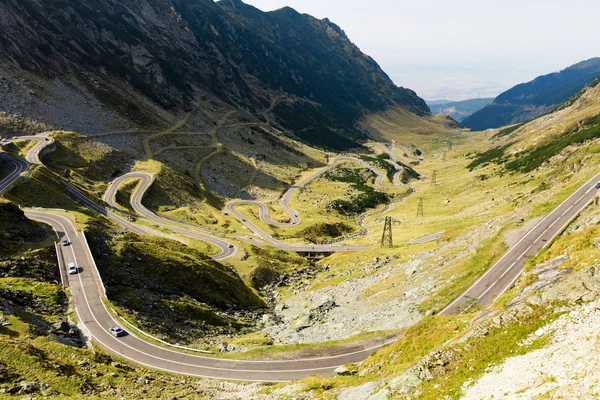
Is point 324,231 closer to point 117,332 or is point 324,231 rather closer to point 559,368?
point 117,332

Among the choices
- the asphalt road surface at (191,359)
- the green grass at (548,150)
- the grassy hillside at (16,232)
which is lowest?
the asphalt road surface at (191,359)

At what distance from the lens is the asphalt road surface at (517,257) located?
50.4 metres

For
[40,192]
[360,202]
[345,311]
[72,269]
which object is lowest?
[345,311]

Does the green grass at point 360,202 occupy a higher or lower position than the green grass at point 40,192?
lower

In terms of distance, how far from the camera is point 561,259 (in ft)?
127

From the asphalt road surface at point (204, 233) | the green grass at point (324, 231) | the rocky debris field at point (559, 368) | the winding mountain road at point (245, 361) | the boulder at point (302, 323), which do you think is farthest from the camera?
the green grass at point (324, 231)

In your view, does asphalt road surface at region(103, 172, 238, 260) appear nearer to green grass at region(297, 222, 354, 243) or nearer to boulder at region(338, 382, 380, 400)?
green grass at region(297, 222, 354, 243)

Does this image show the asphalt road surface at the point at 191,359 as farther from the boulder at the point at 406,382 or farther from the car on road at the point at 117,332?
the boulder at the point at 406,382

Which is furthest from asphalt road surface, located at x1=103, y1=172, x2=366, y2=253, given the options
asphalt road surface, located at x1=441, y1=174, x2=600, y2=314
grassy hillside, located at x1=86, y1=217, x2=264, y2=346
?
asphalt road surface, located at x1=441, y1=174, x2=600, y2=314

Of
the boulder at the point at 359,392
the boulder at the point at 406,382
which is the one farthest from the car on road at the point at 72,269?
the boulder at the point at 406,382

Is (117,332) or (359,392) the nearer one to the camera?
(359,392)

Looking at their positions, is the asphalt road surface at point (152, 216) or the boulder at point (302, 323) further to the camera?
the asphalt road surface at point (152, 216)

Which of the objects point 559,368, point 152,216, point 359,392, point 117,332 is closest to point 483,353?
point 559,368

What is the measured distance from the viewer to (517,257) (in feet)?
183
